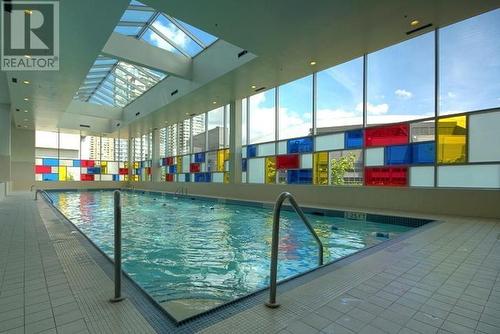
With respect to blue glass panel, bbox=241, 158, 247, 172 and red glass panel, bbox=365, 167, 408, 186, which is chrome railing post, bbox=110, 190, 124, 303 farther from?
blue glass panel, bbox=241, 158, 247, 172

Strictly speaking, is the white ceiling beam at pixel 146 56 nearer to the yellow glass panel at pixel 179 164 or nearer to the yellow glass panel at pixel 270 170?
the yellow glass panel at pixel 270 170

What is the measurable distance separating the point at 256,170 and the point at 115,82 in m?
7.25

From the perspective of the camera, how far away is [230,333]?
140 cm

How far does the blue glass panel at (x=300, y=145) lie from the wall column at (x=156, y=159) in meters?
9.66

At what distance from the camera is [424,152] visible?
19.2 feet

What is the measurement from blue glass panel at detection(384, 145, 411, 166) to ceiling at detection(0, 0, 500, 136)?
7.50 ft

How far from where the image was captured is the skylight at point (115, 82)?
9.80 meters

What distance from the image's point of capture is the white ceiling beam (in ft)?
21.6

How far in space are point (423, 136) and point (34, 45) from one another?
27.6 feet

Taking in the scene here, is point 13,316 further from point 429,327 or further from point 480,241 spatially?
point 480,241

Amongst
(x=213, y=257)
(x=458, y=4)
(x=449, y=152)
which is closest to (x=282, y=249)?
(x=213, y=257)

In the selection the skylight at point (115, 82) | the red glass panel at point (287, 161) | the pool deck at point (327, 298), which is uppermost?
the skylight at point (115, 82)

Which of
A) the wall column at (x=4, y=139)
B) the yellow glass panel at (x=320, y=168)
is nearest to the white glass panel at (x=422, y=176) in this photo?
the yellow glass panel at (x=320, y=168)

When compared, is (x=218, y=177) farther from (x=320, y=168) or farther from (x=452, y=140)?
(x=452, y=140)
